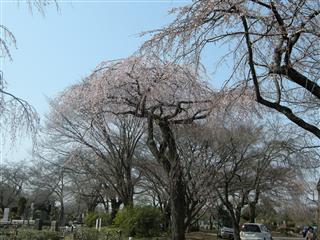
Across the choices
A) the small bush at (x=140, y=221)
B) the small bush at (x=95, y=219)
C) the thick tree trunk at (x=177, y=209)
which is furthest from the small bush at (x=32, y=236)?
the small bush at (x=95, y=219)

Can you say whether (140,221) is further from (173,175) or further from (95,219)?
(95,219)

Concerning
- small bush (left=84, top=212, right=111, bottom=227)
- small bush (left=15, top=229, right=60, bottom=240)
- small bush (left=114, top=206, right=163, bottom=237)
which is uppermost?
small bush (left=84, top=212, right=111, bottom=227)

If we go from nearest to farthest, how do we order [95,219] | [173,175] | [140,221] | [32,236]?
[173,175] → [32,236] → [140,221] → [95,219]

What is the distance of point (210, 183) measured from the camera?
2464 centimetres

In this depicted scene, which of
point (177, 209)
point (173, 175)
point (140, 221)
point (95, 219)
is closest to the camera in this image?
point (177, 209)

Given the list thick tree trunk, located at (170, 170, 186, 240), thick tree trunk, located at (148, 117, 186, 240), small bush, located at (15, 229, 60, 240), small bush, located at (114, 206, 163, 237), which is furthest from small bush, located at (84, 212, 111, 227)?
thick tree trunk, located at (170, 170, 186, 240)

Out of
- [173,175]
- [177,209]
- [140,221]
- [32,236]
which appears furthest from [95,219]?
[177,209]

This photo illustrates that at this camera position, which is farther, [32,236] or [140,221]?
[140,221]

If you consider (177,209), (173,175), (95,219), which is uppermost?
(95,219)

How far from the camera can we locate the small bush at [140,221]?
1003 inches

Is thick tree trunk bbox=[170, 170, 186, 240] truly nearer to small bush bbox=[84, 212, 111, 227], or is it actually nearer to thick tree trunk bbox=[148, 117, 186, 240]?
thick tree trunk bbox=[148, 117, 186, 240]

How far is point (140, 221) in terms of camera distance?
25656 millimetres

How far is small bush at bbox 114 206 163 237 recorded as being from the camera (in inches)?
1003

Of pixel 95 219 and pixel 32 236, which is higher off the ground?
pixel 95 219
